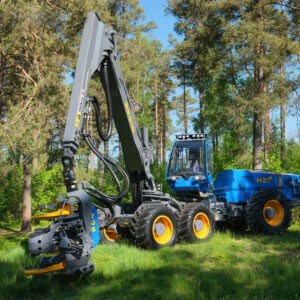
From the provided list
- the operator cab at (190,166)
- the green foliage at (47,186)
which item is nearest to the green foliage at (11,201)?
the green foliage at (47,186)

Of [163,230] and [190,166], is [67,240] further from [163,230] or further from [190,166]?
[190,166]

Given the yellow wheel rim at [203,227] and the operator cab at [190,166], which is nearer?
the yellow wheel rim at [203,227]

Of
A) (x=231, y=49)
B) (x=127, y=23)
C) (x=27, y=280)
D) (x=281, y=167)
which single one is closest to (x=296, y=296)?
(x=27, y=280)

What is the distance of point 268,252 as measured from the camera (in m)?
6.85

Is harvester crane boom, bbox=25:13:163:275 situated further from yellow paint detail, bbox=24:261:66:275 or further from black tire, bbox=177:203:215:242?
black tire, bbox=177:203:215:242

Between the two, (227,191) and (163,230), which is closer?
(163,230)

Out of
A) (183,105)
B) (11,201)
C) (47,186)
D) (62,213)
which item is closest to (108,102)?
(62,213)

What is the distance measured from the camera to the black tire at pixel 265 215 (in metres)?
8.91

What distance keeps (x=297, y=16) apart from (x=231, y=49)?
9.74ft

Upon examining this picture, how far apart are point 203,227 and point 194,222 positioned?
0.39 meters

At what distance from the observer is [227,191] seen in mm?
9383

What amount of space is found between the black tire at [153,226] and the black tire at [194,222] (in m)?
0.27

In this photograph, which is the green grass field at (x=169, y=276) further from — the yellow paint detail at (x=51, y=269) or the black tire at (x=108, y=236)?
the black tire at (x=108, y=236)

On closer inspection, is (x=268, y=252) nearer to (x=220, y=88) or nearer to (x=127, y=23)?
(x=220, y=88)
